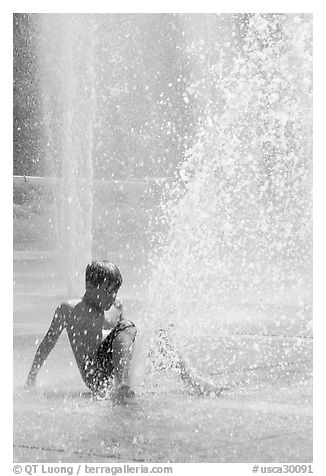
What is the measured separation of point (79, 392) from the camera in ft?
17.8

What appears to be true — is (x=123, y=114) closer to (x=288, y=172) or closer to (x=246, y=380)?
(x=288, y=172)

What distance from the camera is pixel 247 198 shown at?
14.4m

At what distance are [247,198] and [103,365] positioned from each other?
947 cm

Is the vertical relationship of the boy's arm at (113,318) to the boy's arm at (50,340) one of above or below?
above

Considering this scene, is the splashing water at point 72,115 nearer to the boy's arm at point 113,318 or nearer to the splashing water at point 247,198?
the splashing water at point 247,198

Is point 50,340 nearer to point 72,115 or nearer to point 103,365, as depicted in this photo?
point 103,365

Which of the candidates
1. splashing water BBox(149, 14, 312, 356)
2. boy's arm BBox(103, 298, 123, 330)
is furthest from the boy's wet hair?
splashing water BBox(149, 14, 312, 356)

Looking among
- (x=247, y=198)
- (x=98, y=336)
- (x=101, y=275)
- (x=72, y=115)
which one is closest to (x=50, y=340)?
(x=98, y=336)

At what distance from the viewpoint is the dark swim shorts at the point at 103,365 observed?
16.5 feet

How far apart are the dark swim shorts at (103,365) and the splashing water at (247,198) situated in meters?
1.13

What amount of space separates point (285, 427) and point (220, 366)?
4.40 feet

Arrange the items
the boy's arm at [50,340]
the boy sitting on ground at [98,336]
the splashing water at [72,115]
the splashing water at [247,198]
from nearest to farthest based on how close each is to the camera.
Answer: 1. the boy sitting on ground at [98,336]
2. the boy's arm at [50,340]
3. the splashing water at [247,198]
4. the splashing water at [72,115]

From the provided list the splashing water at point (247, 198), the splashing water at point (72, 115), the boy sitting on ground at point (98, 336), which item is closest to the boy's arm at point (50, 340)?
the boy sitting on ground at point (98, 336)

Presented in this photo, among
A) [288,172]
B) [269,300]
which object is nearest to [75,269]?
[269,300]
